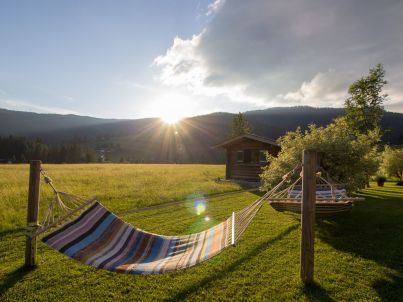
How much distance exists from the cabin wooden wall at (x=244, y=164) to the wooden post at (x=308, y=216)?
651 inches

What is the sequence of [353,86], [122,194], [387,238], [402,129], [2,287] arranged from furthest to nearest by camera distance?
1. [402,129]
2. [353,86]
3. [122,194]
4. [387,238]
5. [2,287]

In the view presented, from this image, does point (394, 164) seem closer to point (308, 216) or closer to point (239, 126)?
point (308, 216)

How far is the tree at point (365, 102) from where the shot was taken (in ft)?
79.9

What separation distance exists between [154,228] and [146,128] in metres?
164

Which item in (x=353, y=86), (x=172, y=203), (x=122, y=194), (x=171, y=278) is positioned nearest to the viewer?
(x=171, y=278)

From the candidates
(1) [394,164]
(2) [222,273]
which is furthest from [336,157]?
(1) [394,164]

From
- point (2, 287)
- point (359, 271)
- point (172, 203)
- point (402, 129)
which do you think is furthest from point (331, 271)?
point (402, 129)

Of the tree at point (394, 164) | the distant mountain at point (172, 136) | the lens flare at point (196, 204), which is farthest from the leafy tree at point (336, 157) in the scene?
the distant mountain at point (172, 136)

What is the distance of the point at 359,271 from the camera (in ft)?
15.5

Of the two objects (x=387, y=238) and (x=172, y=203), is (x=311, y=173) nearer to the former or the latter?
(x=387, y=238)

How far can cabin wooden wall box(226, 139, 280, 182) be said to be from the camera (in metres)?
20.9

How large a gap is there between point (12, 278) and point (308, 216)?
5002mm

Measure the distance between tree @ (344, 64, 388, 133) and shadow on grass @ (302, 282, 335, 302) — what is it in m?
23.9

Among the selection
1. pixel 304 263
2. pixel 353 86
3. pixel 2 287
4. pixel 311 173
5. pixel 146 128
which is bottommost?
pixel 2 287
